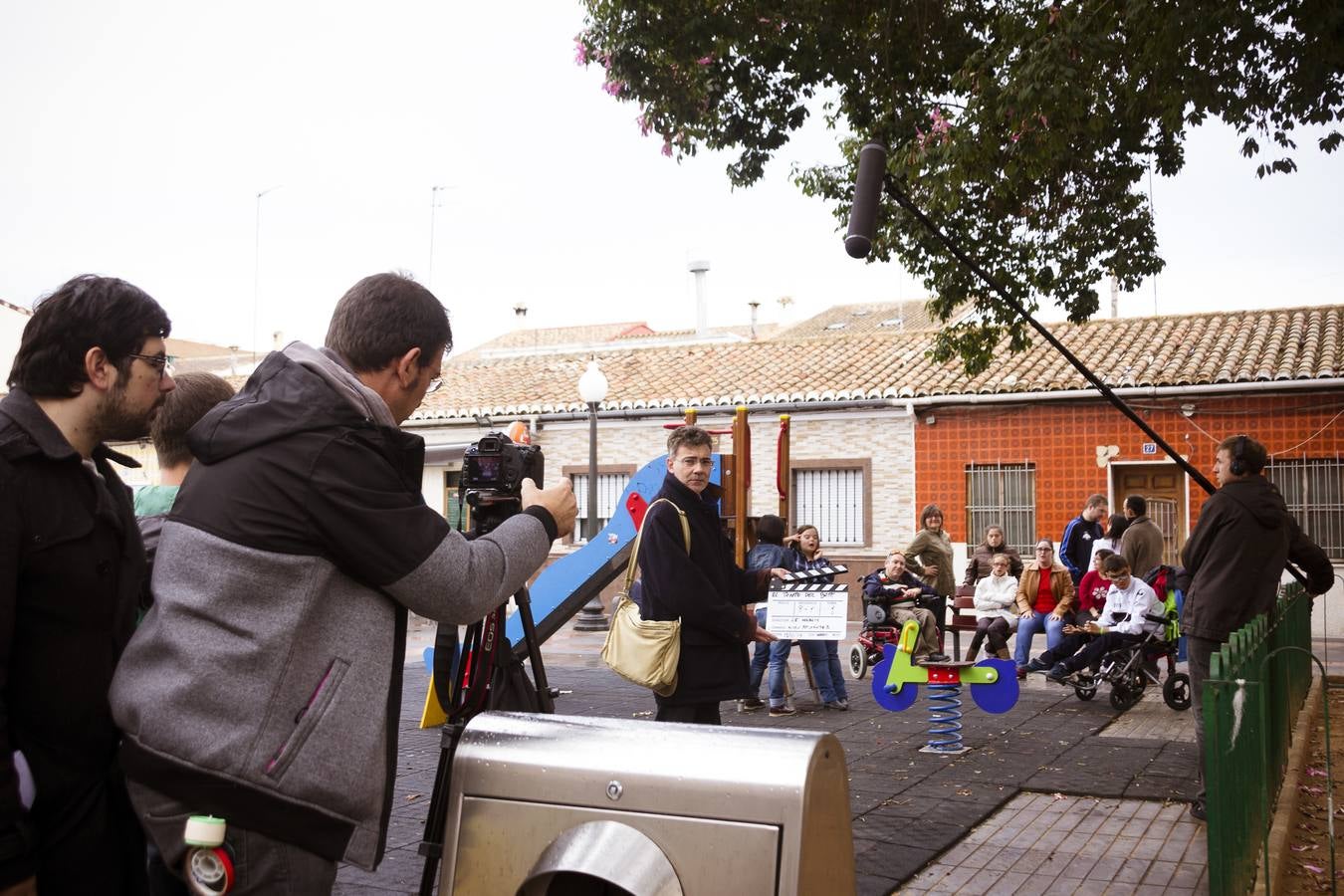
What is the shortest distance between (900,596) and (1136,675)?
231cm

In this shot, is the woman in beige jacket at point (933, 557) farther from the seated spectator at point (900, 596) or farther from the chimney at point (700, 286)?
the chimney at point (700, 286)

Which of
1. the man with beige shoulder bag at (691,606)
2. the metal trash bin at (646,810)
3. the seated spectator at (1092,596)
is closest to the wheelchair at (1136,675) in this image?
the seated spectator at (1092,596)

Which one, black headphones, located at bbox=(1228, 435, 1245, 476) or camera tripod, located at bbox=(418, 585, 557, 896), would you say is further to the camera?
black headphones, located at bbox=(1228, 435, 1245, 476)

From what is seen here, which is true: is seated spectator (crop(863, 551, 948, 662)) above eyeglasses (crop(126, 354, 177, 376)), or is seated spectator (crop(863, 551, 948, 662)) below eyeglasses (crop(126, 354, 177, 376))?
below

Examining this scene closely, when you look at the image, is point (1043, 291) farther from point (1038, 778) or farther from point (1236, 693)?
point (1236, 693)

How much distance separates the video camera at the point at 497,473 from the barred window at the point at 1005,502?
1735cm

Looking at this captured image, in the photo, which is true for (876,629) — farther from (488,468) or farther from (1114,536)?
(488,468)

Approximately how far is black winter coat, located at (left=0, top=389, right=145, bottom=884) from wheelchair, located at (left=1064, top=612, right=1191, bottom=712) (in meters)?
9.30

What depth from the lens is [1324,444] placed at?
1745 centimetres

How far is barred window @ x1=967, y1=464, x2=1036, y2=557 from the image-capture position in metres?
19.5

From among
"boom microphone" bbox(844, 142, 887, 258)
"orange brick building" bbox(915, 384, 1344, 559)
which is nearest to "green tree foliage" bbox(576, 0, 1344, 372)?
"boom microphone" bbox(844, 142, 887, 258)

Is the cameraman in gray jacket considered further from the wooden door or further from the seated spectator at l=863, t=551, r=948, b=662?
the wooden door

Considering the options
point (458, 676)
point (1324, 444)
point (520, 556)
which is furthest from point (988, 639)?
point (520, 556)

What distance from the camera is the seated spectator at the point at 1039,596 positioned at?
11812 mm
